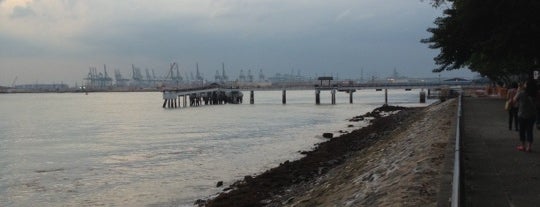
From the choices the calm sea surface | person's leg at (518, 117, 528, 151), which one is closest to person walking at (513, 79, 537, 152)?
person's leg at (518, 117, 528, 151)

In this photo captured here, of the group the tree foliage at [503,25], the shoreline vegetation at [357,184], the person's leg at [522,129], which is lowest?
the shoreline vegetation at [357,184]

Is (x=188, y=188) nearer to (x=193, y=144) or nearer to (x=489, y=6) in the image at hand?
(x=489, y=6)

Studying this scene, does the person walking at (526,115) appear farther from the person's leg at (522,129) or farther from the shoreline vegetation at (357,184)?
the shoreline vegetation at (357,184)

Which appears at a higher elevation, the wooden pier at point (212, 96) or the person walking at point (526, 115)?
the person walking at point (526, 115)

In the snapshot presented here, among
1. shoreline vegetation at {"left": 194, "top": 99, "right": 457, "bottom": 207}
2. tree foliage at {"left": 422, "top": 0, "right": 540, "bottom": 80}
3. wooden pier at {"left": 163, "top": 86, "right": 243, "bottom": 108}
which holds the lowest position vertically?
wooden pier at {"left": 163, "top": 86, "right": 243, "bottom": 108}

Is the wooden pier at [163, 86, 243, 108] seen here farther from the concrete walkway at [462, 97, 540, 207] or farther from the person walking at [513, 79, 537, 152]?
the person walking at [513, 79, 537, 152]

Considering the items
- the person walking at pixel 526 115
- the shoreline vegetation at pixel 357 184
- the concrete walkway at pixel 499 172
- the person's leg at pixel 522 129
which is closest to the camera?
the concrete walkway at pixel 499 172

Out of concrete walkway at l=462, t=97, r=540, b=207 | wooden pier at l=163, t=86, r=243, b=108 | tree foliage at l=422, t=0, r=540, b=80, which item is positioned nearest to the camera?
concrete walkway at l=462, t=97, r=540, b=207

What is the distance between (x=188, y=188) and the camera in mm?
18156

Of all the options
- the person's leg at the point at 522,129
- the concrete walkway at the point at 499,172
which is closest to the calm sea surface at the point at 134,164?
the concrete walkway at the point at 499,172

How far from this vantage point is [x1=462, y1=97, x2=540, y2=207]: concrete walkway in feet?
26.8

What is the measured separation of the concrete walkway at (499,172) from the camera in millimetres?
8164

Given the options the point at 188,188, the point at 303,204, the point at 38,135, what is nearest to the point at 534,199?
the point at 303,204

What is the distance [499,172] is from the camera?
10.3 meters
